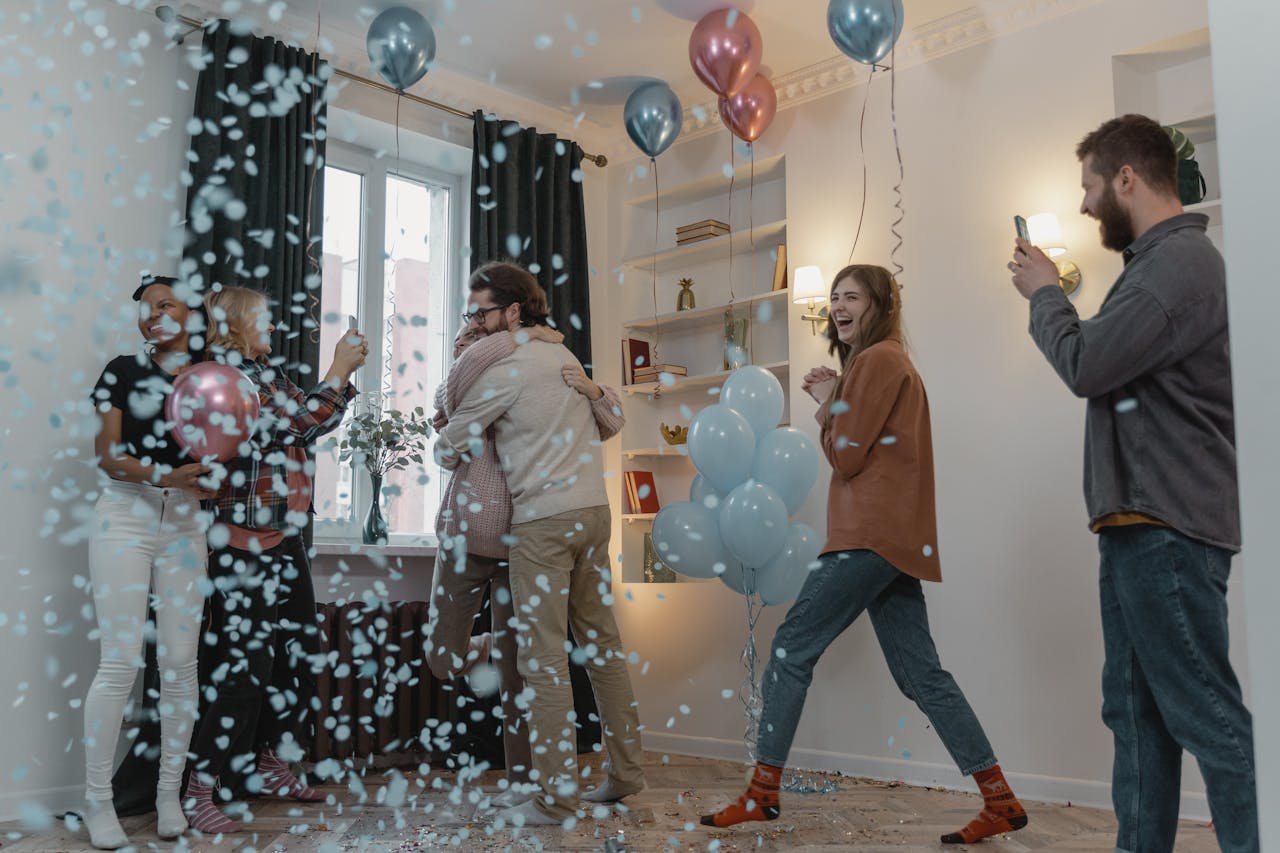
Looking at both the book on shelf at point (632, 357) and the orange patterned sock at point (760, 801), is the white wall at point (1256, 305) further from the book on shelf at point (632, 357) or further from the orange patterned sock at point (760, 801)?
the book on shelf at point (632, 357)

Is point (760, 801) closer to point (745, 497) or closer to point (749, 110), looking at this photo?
point (745, 497)

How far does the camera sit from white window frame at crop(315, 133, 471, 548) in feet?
14.0

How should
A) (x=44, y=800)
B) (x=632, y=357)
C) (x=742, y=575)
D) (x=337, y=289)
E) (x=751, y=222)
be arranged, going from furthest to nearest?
1. (x=632, y=357)
2. (x=751, y=222)
3. (x=337, y=289)
4. (x=742, y=575)
5. (x=44, y=800)

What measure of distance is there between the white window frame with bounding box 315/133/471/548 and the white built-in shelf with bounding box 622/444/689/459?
86 centimetres

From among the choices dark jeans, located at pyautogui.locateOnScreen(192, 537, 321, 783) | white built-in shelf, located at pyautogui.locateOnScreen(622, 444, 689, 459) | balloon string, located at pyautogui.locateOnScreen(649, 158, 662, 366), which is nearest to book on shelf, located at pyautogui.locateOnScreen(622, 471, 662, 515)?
white built-in shelf, located at pyautogui.locateOnScreen(622, 444, 689, 459)

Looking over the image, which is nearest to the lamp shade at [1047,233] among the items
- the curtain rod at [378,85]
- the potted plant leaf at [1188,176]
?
the potted plant leaf at [1188,176]

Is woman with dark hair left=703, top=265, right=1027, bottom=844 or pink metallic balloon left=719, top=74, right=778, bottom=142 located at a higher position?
pink metallic balloon left=719, top=74, right=778, bottom=142

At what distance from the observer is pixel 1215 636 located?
68.9 inches

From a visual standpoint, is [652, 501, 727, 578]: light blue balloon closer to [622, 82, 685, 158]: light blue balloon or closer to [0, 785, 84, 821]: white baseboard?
[622, 82, 685, 158]: light blue balloon

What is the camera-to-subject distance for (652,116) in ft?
13.8

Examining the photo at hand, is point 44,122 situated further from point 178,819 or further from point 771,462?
point 771,462

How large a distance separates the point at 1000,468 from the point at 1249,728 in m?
2.02

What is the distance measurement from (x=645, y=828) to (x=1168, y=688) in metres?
1.58

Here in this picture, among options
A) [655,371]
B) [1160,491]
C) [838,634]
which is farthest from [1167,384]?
[655,371]
